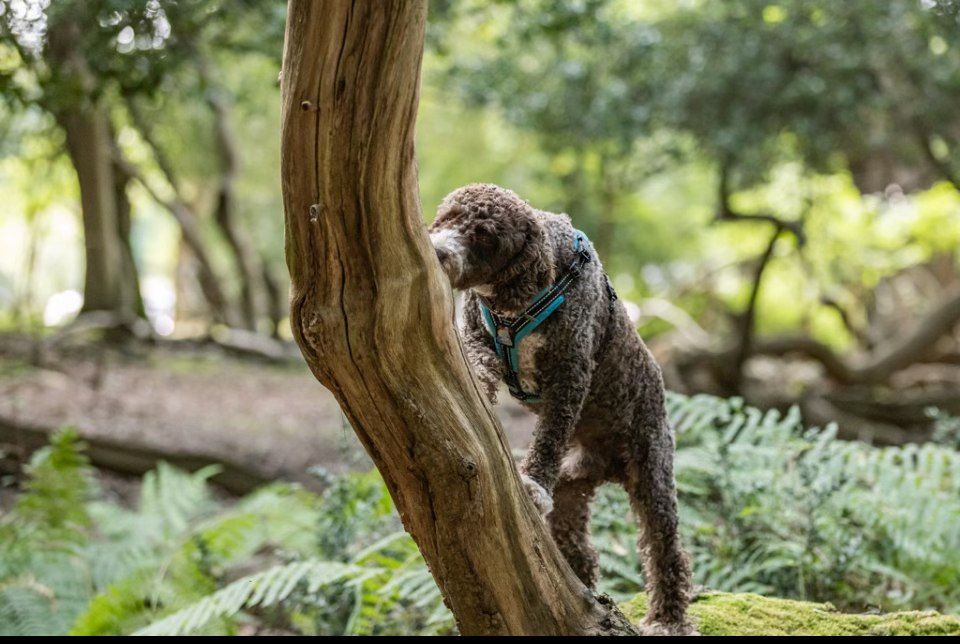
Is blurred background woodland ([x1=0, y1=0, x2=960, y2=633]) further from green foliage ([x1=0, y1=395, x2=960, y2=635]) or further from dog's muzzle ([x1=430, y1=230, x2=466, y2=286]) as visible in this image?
dog's muzzle ([x1=430, y1=230, x2=466, y2=286])

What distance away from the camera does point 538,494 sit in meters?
2.63

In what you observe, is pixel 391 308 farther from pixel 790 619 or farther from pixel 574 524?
pixel 790 619

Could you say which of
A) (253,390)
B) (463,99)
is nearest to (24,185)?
(253,390)

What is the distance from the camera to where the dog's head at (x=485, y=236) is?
7.97 ft

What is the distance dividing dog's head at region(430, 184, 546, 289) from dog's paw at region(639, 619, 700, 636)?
1.46 meters

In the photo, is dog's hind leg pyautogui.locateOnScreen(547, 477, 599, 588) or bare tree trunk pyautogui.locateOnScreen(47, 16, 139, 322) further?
bare tree trunk pyautogui.locateOnScreen(47, 16, 139, 322)

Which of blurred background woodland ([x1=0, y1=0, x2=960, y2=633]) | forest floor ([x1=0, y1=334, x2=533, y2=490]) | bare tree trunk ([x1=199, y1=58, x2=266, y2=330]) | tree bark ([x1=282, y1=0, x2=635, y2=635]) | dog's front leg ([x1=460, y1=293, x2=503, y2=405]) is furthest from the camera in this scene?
bare tree trunk ([x1=199, y1=58, x2=266, y2=330])

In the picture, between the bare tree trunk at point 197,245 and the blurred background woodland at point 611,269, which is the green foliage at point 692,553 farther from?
the bare tree trunk at point 197,245

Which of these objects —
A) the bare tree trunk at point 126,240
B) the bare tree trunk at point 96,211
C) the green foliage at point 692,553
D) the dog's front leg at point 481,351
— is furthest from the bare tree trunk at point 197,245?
the dog's front leg at point 481,351

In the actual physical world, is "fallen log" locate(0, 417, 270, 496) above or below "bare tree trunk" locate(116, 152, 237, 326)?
below

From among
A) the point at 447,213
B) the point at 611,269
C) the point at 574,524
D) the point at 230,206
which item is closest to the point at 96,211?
the point at 230,206

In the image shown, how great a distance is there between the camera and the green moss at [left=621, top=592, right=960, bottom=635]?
3.30m

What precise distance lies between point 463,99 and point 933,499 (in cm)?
868

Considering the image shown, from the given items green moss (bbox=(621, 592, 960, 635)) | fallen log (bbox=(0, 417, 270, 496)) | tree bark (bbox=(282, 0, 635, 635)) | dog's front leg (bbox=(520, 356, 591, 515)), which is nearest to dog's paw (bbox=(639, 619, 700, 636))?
green moss (bbox=(621, 592, 960, 635))
